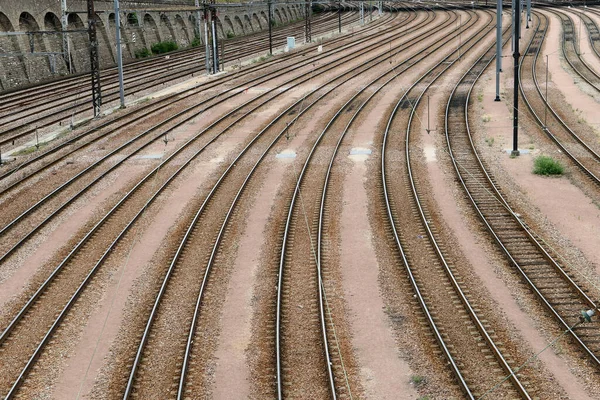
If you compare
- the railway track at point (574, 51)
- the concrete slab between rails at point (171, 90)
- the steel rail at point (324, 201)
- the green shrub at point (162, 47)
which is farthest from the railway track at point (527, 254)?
the green shrub at point (162, 47)

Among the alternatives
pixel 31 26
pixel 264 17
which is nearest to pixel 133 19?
pixel 31 26

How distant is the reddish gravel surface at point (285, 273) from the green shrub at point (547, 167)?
42cm

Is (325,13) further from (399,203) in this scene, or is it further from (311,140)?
(399,203)

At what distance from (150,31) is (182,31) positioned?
8064 millimetres

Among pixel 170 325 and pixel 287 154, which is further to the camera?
pixel 287 154

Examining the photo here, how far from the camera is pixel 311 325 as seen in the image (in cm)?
1466

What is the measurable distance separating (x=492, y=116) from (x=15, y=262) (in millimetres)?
24349

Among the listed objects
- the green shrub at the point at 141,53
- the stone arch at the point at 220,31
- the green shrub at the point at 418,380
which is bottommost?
the green shrub at the point at 418,380

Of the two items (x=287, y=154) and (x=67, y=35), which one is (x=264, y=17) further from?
(x=287, y=154)

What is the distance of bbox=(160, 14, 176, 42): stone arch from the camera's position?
7938 centimetres

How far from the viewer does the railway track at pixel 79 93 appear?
38.8m

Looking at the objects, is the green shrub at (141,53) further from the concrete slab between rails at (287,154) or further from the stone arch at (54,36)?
the concrete slab between rails at (287,154)

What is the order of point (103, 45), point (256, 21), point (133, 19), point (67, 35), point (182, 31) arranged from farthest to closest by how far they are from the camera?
1. point (256, 21)
2. point (182, 31)
3. point (133, 19)
4. point (103, 45)
5. point (67, 35)

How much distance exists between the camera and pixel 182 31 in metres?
84.6
